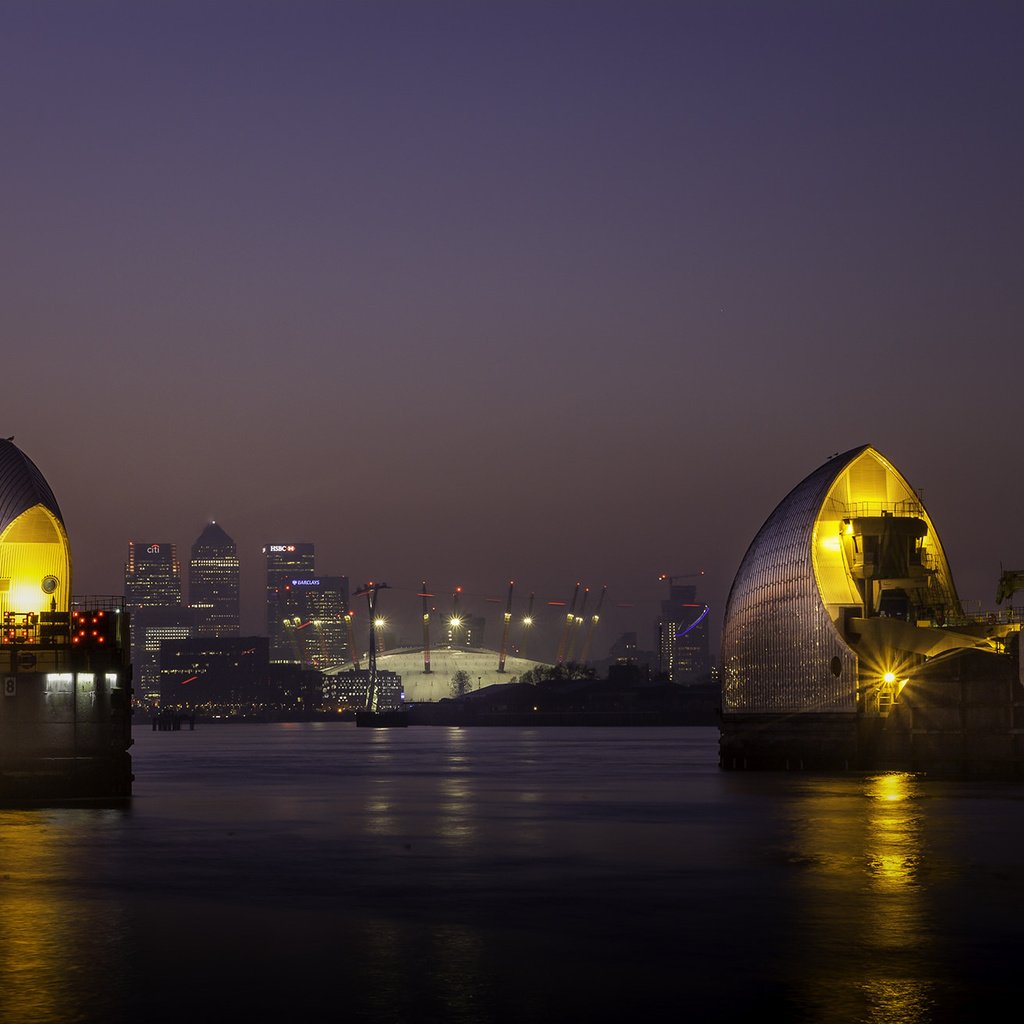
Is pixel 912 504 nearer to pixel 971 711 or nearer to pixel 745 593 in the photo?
pixel 745 593

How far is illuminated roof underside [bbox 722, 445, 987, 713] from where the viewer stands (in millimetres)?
89750

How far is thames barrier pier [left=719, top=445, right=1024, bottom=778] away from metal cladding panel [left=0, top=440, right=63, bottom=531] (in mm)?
41051

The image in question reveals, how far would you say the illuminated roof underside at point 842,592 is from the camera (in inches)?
3533

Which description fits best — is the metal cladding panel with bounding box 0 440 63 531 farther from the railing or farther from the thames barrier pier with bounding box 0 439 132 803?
the railing

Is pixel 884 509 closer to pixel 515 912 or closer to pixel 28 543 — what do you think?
pixel 28 543

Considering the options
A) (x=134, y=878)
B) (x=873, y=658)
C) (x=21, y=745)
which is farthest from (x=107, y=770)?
(x=873, y=658)

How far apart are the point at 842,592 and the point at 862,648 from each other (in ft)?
16.6

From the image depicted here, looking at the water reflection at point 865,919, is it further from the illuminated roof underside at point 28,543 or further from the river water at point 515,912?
the illuminated roof underside at point 28,543

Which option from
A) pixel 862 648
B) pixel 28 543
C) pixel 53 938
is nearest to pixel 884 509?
pixel 862 648

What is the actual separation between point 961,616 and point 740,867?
6212cm

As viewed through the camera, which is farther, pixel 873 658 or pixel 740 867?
pixel 873 658

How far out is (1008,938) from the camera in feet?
85.7

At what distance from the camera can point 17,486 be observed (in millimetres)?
72125

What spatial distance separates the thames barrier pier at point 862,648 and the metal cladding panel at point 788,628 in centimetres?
12
